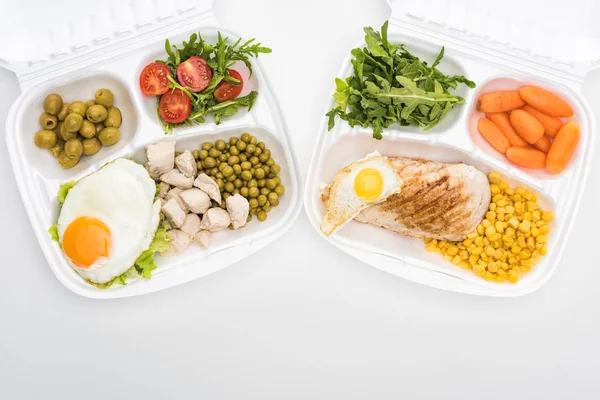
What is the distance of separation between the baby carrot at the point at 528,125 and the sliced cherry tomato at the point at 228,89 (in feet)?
6.40

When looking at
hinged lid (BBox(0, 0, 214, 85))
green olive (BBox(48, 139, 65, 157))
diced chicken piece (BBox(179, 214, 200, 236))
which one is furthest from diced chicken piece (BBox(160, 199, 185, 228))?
hinged lid (BBox(0, 0, 214, 85))

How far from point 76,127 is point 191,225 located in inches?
39.9

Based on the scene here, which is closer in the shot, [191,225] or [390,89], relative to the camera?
[390,89]

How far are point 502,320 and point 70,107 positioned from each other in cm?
347

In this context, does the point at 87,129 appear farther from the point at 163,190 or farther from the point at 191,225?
the point at 191,225

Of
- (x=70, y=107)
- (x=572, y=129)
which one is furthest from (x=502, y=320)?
(x=70, y=107)

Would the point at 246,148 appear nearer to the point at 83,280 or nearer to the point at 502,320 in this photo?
the point at 83,280

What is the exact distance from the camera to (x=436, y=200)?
323 centimetres

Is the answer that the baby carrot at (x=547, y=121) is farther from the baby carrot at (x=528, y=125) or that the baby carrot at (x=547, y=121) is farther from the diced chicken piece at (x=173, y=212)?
the diced chicken piece at (x=173, y=212)

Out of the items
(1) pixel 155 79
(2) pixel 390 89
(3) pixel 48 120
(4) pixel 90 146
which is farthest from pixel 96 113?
(2) pixel 390 89

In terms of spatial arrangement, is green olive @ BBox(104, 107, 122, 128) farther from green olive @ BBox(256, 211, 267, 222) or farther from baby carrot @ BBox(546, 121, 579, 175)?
baby carrot @ BBox(546, 121, 579, 175)

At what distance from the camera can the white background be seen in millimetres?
3426

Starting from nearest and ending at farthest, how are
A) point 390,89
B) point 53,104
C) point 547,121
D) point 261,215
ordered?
1. point 390,89
2. point 53,104
3. point 547,121
4. point 261,215

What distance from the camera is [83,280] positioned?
10.6ft
